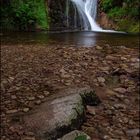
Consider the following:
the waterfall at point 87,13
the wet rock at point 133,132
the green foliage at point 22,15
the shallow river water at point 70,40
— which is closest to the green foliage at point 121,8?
the waterfall at point 87,13

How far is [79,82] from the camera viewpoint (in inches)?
257

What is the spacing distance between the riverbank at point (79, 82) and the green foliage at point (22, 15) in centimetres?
934

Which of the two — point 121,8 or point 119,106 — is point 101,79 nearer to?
point 119,106

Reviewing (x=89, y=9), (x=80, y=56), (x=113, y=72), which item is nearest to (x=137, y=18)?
(x=89, y=9)

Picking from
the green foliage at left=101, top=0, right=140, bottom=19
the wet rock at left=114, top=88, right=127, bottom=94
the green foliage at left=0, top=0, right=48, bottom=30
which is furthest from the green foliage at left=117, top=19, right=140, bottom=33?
the wet rock at left=114, top=88, right=127, bottom=94

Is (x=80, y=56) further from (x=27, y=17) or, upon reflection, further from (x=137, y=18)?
(x=137, y=18)

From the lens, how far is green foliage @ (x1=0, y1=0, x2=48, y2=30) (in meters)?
19.1

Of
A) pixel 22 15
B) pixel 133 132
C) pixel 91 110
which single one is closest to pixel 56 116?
pixel 91 110

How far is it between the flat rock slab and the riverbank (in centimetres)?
14

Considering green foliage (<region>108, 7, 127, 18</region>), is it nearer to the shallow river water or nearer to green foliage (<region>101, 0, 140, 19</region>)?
green foliage (<region>101, 0, 140, 19</region>)

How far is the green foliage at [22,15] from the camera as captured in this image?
1908 centimetres

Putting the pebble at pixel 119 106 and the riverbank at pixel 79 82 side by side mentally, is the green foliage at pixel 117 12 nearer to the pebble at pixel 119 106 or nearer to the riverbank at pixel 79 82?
the riverbank at pixel 79 82

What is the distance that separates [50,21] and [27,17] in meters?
2.65

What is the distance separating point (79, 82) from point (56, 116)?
88.9 inches
